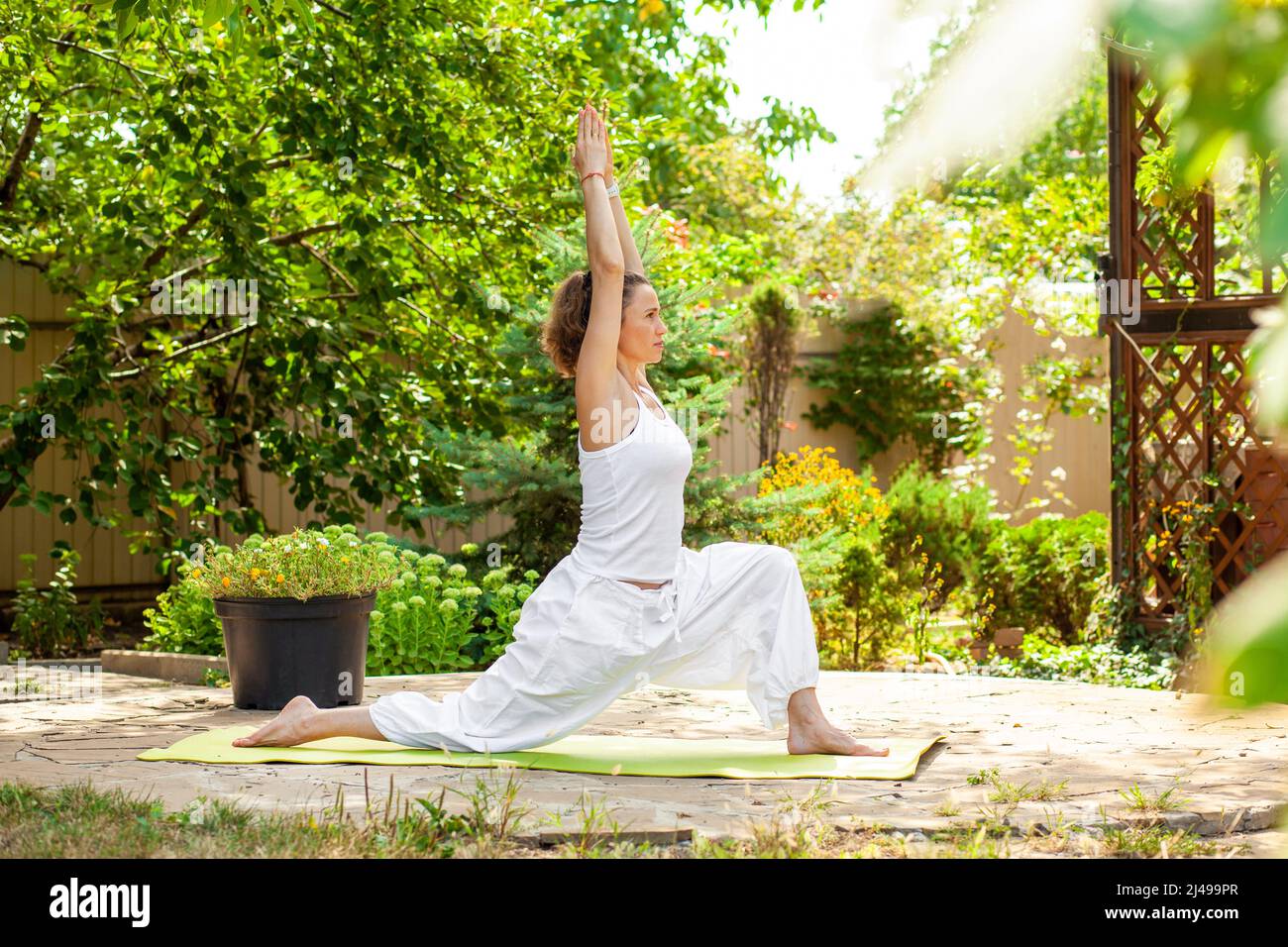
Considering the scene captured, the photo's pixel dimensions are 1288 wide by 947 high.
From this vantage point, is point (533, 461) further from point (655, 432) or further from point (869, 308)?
point (869, 308)

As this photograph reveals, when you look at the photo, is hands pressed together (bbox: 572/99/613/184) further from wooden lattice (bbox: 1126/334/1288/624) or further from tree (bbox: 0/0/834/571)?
wooden lattice (bbox: 1126/334/1288/624)

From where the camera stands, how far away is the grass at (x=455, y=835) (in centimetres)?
319

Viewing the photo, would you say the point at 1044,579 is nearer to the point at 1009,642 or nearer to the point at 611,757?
the point at 1009,642

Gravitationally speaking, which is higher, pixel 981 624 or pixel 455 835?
pixel 981 624

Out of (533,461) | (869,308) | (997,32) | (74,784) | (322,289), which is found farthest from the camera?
(869,308)

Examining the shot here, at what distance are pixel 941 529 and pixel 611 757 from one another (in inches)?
216

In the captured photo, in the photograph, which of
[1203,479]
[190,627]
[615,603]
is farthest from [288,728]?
[1203,479]

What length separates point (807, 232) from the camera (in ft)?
59.8

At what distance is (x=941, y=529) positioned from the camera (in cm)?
975

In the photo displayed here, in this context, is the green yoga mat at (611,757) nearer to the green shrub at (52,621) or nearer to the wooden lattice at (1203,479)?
the wooden lattice at (1203,479)

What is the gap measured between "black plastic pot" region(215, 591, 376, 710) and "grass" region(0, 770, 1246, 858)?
1877 mm

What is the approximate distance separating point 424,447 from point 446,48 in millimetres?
2448
